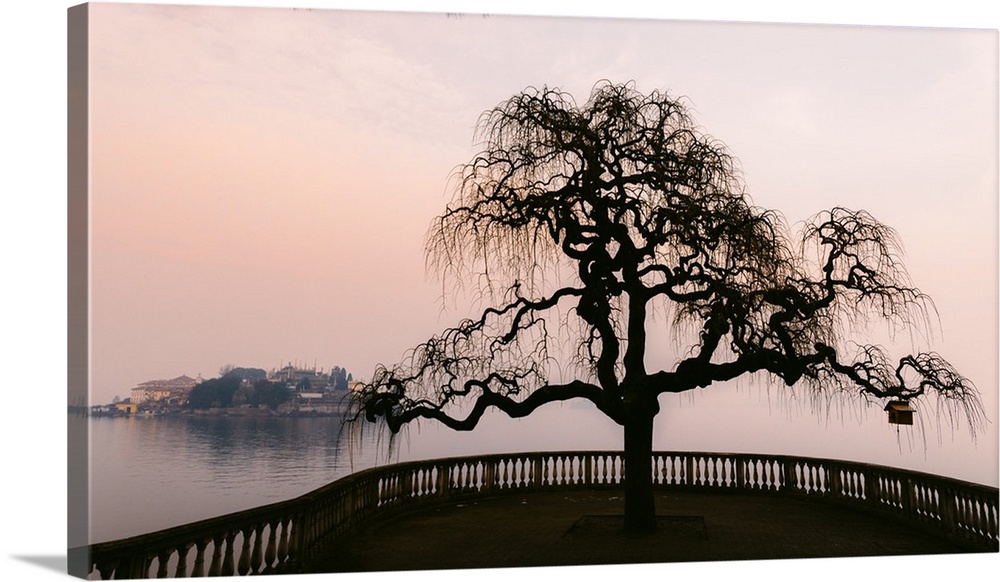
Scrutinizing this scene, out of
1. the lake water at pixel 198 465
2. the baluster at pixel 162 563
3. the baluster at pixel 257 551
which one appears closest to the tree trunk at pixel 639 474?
the lake water at pixel 198 465

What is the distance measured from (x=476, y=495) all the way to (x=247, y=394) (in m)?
3.10

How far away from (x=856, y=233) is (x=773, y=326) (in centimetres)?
135

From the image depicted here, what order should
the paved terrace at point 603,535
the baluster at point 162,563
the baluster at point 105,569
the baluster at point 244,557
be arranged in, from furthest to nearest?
the paved terrace at point 603,535 → the baluster at point 244,557 → the baluster at point 105,569 → the baluster at point 162,563

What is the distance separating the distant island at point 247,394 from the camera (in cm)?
942

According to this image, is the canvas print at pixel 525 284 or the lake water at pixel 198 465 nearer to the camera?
the lake water at pixel 198 465

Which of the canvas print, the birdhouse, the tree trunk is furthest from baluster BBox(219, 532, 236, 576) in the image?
the birdhouse

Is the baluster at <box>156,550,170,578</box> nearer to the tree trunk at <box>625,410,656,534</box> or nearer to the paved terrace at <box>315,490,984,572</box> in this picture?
the paved terrace at <box>315,490,984,572</box>

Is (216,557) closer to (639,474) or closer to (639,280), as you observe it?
(639,474)

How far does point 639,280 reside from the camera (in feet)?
35.4

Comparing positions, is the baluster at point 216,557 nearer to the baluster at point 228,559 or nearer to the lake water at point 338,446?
the baluster at point 228,559

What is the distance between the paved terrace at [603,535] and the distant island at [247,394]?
149cm

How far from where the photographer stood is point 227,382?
31.6 feet

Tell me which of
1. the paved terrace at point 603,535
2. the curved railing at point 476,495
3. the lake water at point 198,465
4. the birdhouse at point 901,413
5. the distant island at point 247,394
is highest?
the distant island at point 247,394

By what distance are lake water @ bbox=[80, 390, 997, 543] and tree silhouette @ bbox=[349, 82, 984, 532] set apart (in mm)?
267
